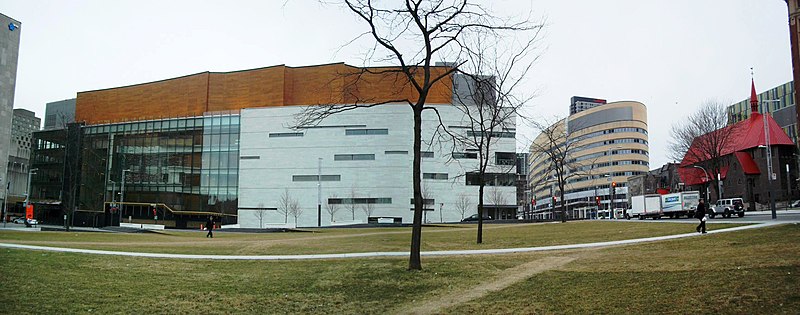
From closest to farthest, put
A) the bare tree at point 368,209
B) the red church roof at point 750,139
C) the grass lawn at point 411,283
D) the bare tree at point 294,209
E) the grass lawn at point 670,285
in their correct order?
the grass lawn at point 670,285, the grass lawn at point 411,283, the red church roof at point 750,139, the bare tree at point 368,209, the bare tree at point 294,209

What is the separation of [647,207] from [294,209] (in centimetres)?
5299

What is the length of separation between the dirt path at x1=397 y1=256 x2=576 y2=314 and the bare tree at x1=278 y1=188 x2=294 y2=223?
257ft

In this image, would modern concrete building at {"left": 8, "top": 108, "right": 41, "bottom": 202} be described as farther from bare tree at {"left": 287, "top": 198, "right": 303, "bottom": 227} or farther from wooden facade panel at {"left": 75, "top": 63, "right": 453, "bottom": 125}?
bare tree at {"left": 287, "top": 198, "right": 303, "bottom": 227}

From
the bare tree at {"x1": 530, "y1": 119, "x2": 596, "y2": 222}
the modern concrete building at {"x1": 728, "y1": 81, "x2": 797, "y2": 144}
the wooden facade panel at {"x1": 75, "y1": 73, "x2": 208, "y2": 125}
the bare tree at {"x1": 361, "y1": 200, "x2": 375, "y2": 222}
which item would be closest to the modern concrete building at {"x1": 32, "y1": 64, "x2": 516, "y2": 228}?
the bare tree at {"x1": 361, "y1": 200, "x2": 375, "y2": 222}

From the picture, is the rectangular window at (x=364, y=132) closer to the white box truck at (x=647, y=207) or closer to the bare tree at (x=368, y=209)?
the bare tree at (x=368, y=209)

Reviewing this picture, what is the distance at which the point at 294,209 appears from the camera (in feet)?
308

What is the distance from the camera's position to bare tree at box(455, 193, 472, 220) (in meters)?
95.8

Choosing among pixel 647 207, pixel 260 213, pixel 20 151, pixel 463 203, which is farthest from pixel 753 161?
pixel 20 151

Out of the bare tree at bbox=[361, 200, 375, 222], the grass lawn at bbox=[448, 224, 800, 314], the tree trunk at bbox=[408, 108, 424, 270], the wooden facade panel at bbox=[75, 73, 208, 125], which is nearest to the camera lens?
the grass lawn at bbox=[448, 224, 800, 314]

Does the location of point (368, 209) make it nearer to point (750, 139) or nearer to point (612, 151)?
point (750, 139)

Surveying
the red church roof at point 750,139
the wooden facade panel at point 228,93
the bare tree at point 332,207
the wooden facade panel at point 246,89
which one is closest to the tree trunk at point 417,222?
the bare tree at point 332,207

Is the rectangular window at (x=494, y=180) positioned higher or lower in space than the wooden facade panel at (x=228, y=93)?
lower

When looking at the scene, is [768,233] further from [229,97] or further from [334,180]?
[229,97]

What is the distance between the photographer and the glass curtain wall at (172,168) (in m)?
92.3
